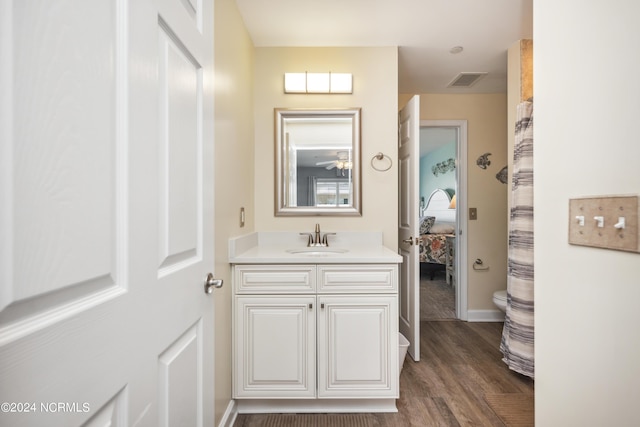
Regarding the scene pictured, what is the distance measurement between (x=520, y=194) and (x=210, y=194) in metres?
2.17

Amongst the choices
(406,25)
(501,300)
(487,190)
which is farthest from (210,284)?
(487,190)

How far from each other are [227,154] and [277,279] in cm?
75

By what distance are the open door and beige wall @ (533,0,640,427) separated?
1.53 metres

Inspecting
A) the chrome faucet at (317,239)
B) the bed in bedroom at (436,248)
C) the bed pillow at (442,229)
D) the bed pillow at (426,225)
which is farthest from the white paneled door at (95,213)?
the bed pillow at (426,225)

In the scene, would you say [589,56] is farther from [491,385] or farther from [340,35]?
[491,385]

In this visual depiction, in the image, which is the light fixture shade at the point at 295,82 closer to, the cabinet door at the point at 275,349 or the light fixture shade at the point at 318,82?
the light fixture shade at the point at 318,82

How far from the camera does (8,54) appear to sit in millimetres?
379

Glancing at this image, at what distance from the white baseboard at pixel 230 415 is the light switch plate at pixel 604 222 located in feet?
5.61

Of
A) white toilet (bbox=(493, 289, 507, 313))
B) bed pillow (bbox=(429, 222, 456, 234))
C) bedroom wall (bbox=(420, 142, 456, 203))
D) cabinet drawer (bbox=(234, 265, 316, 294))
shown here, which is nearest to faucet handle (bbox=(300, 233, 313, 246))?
cabinet drawer (bbox=(234, 265, 316, 294))

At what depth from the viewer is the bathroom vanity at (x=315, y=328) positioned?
181 cm

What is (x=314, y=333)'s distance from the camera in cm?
182

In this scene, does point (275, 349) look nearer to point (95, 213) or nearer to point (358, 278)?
point (358, 278)

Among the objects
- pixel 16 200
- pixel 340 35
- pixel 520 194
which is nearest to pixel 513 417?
pixel 520 194

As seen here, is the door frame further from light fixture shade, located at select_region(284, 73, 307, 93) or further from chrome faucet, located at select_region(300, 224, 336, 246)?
chrome faucet, located at select_region(300, 224, 336, 246)
